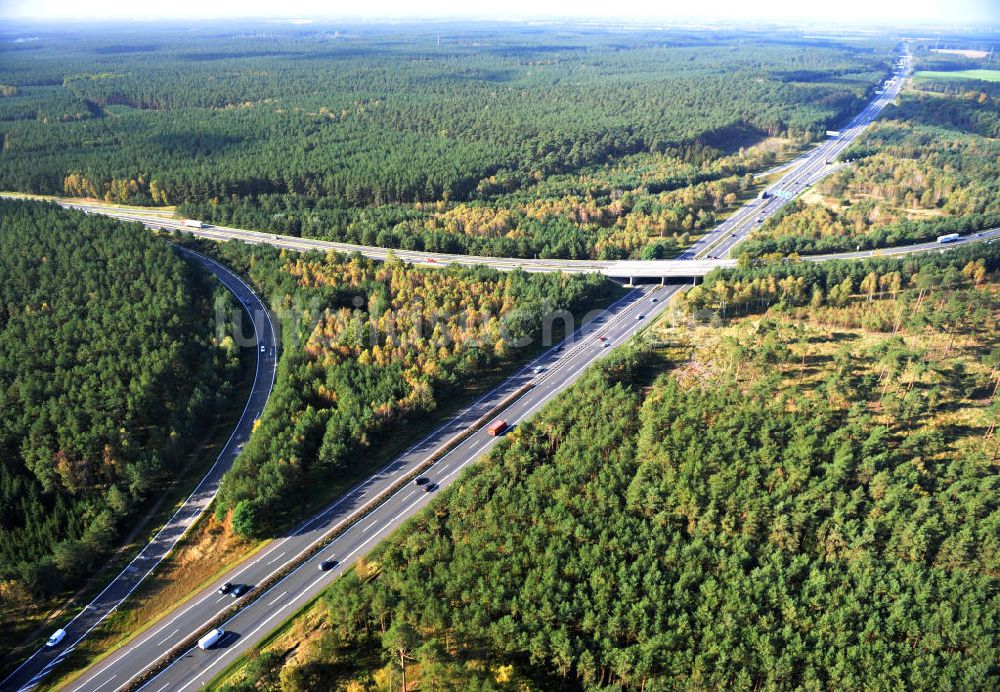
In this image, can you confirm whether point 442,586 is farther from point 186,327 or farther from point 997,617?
point 186,327

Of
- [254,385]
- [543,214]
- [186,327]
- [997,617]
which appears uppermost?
[543,214]

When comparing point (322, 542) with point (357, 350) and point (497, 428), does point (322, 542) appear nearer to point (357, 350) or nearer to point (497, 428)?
point (497, 428)

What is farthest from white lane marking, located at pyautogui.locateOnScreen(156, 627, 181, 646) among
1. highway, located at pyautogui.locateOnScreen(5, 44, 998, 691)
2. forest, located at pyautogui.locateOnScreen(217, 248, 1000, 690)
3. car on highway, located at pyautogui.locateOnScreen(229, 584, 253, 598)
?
forest, located at pyautogui.locateOnScreen(217, 248, 1000, 690)

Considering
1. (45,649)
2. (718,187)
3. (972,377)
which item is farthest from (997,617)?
(718,187)

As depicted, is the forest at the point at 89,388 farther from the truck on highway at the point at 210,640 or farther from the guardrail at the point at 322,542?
the truck on highway at the point at 210,640

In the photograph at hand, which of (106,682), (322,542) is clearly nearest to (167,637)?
(106,682)
